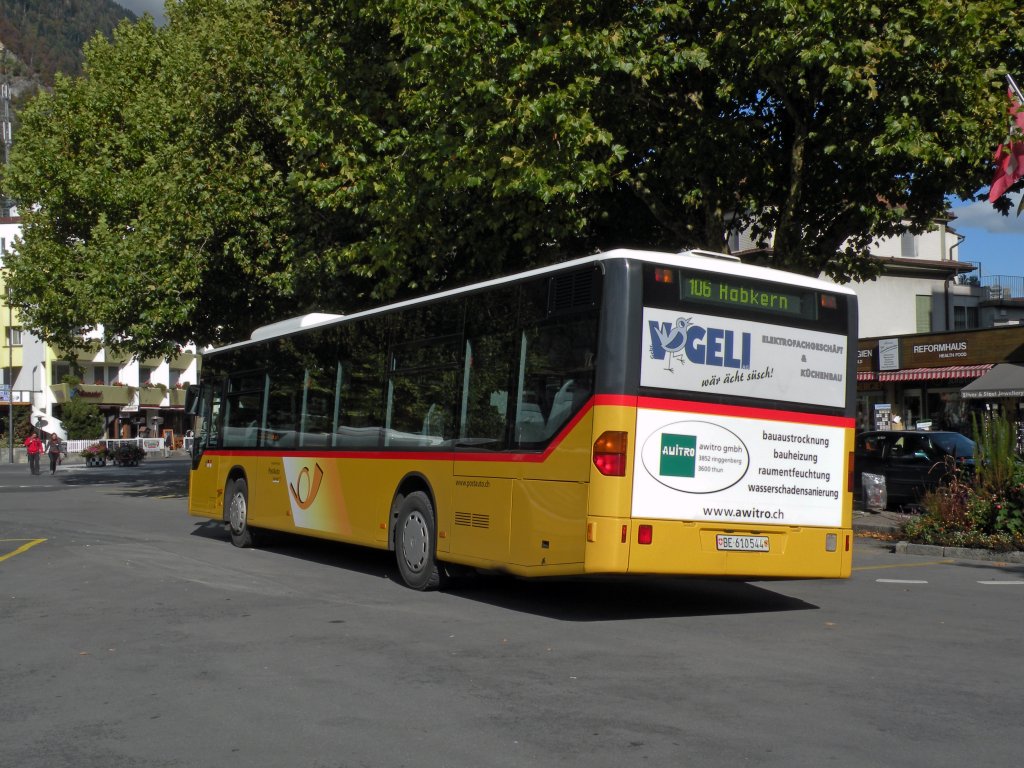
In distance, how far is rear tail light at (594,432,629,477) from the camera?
8.97 meters

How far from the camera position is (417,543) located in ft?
37.9

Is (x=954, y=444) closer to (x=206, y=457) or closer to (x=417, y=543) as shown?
(x=206, y=457)

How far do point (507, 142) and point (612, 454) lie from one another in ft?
29.5

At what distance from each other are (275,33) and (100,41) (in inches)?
420

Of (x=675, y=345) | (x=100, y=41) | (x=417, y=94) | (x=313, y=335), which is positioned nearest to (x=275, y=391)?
(x=313, y=335)

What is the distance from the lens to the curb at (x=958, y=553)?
14.6 meters

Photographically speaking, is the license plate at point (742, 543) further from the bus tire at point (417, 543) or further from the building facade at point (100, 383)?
the building facade at point (100, 383)

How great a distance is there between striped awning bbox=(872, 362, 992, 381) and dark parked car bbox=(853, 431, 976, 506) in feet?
49.6

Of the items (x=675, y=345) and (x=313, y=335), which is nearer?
(x=675, y=345)

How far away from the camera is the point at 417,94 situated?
17969 millimetres

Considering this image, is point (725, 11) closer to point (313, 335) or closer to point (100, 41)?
point (313, 335)

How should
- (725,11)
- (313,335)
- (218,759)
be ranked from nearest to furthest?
(218,759) → (313,335) → (725,11)

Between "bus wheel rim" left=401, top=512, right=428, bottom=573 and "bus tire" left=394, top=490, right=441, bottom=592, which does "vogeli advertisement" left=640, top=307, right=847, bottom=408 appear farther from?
"bus wheel rim" left=401, top=512, right=428, bottom=573

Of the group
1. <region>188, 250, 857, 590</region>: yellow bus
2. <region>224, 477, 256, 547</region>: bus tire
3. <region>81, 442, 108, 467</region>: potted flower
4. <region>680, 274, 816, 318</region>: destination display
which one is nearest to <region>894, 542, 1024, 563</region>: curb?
<region>188, 250, 857, 590</region>: yellow bus
